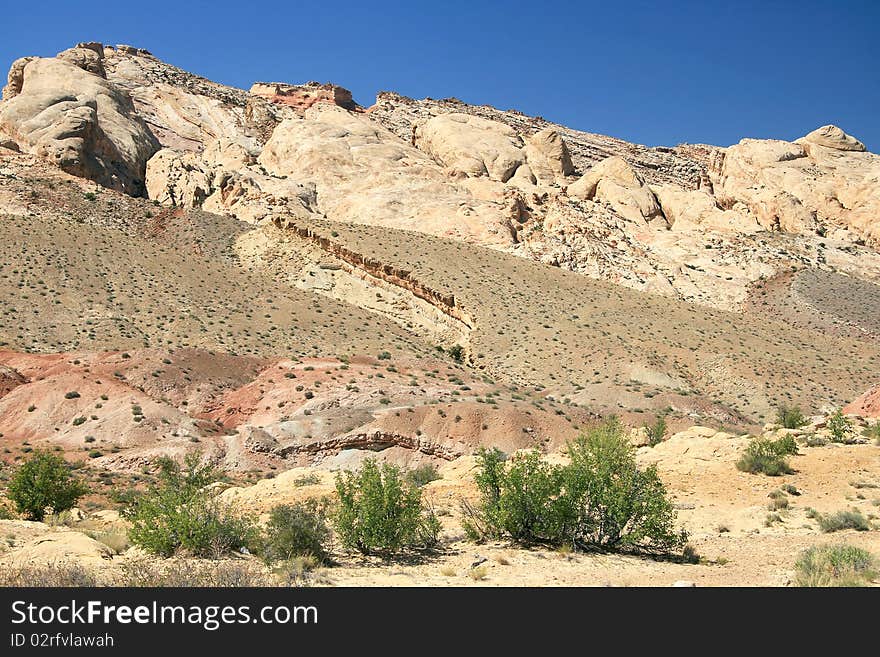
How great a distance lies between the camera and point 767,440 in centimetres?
1978

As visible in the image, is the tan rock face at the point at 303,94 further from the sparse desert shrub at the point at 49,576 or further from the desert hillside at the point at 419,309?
the sparse desert shrub at the point at 49,576

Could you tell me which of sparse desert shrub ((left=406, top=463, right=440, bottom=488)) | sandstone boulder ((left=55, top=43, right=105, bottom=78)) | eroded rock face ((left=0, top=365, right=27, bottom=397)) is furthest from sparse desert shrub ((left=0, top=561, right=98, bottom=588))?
sandstone boulder ((left=55, top=43, right=105, bottom=78))

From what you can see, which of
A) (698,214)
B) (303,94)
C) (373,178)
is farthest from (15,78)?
(698,214)

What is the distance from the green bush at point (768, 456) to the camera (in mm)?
18453

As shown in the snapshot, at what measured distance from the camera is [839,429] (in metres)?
21.2

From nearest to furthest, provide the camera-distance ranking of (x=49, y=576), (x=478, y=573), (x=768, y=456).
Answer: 1. (x=49, y=576)
2. (x=478, y=573)
3. (x=768, y=456)

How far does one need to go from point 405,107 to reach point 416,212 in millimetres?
34634

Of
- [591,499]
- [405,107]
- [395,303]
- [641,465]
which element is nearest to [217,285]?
[395,303]

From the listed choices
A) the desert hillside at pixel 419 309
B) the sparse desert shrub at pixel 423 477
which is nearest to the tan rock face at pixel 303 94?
the desert hillside at pixel 419 309

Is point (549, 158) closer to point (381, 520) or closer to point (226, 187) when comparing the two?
point (226, 187)

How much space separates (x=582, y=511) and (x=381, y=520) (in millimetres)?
3531

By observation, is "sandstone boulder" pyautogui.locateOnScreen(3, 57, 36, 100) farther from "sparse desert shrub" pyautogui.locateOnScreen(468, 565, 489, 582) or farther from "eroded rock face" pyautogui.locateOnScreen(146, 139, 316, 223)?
"sparse desert shrub" pyautogui.locateOnScreen(468, 565, 489, 582)

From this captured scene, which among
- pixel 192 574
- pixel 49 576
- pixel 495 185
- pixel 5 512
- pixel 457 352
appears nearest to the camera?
pixel 49 576

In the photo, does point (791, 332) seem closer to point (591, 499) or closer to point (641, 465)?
point (641, 465)
